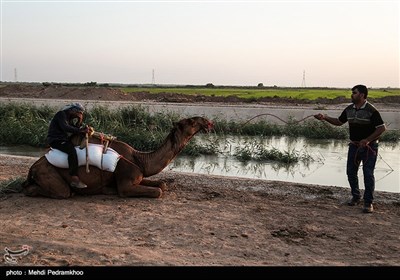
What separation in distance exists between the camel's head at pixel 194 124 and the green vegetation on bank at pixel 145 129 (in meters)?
7.03

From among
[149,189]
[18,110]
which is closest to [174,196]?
[149,189]

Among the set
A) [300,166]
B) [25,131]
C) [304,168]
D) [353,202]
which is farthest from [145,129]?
[353,202]

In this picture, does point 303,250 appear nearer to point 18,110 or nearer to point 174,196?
point 174,196

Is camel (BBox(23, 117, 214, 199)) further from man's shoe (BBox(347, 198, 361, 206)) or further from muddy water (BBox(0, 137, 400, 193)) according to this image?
muddy water (BBox(0, 137, 400, 193))

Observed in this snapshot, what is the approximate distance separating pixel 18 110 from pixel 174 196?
17.2 meters

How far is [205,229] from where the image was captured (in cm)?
729

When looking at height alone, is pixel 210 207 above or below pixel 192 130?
below

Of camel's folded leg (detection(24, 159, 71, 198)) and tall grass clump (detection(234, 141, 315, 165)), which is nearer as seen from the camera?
camel's folded leg (detection(24, 159, 71, 198))

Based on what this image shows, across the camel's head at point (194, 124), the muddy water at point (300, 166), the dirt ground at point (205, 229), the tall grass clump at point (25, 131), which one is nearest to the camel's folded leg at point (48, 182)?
the dirt ground at point (205, 229)

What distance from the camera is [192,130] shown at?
9.31 metres

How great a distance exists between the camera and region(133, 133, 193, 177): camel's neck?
933cm

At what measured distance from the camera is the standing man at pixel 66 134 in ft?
27.8

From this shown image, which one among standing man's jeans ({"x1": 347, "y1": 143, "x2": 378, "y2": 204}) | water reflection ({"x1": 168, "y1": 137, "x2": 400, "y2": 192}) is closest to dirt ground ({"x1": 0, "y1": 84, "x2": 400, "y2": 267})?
standing man's jeans ({"x1": 347, "y1": 143, "x2": 378, "y2": 204})

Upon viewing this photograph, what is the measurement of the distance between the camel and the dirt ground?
17 cm
